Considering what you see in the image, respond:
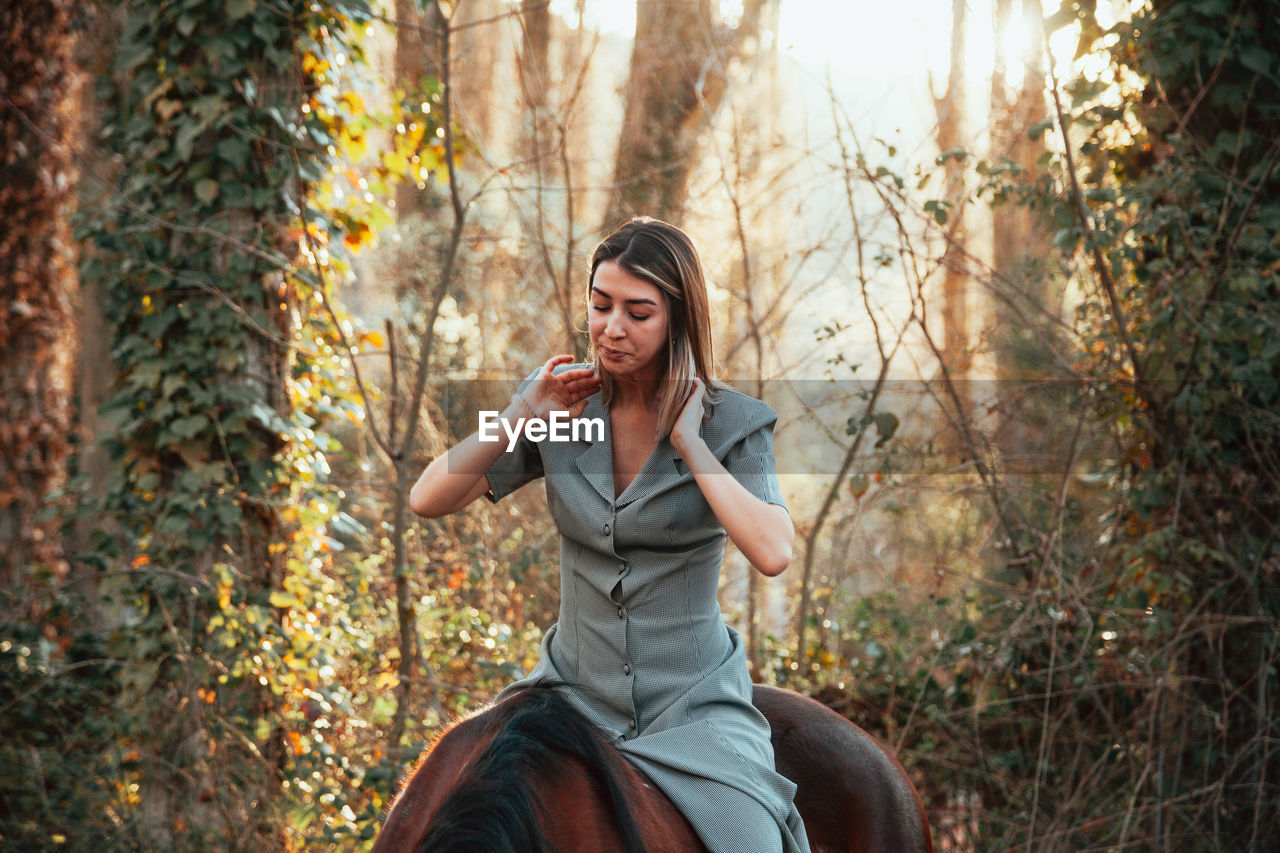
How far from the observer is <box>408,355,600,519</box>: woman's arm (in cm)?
214

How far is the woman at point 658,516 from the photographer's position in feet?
6.50

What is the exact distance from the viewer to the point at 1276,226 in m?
4.14

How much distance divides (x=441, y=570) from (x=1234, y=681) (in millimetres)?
3549

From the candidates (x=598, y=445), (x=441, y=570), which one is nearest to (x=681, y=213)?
(x=441, y=570)

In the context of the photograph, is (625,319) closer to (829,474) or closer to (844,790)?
(844,790)

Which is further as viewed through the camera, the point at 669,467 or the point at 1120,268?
the point at 1120,268

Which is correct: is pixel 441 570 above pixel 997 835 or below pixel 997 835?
above

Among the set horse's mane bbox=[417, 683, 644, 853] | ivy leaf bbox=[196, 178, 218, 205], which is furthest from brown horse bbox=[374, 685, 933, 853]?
ivy leaf bbox=[196, 178, 218, 205]

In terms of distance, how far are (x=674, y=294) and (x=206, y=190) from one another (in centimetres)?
295

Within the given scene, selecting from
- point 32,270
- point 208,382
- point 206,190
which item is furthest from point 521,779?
point 32,270

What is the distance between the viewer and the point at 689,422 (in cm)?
204

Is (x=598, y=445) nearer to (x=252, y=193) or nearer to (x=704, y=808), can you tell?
(x=704, y=808)

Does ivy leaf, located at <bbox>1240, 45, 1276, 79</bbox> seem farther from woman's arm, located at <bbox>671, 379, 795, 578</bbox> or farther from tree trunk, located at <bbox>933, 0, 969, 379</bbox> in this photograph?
woman's arm, located at <bbox>671, 379, 795, 578</bbox>

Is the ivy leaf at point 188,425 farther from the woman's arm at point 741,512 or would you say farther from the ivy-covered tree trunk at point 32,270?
the woman's arm at point 741,512
